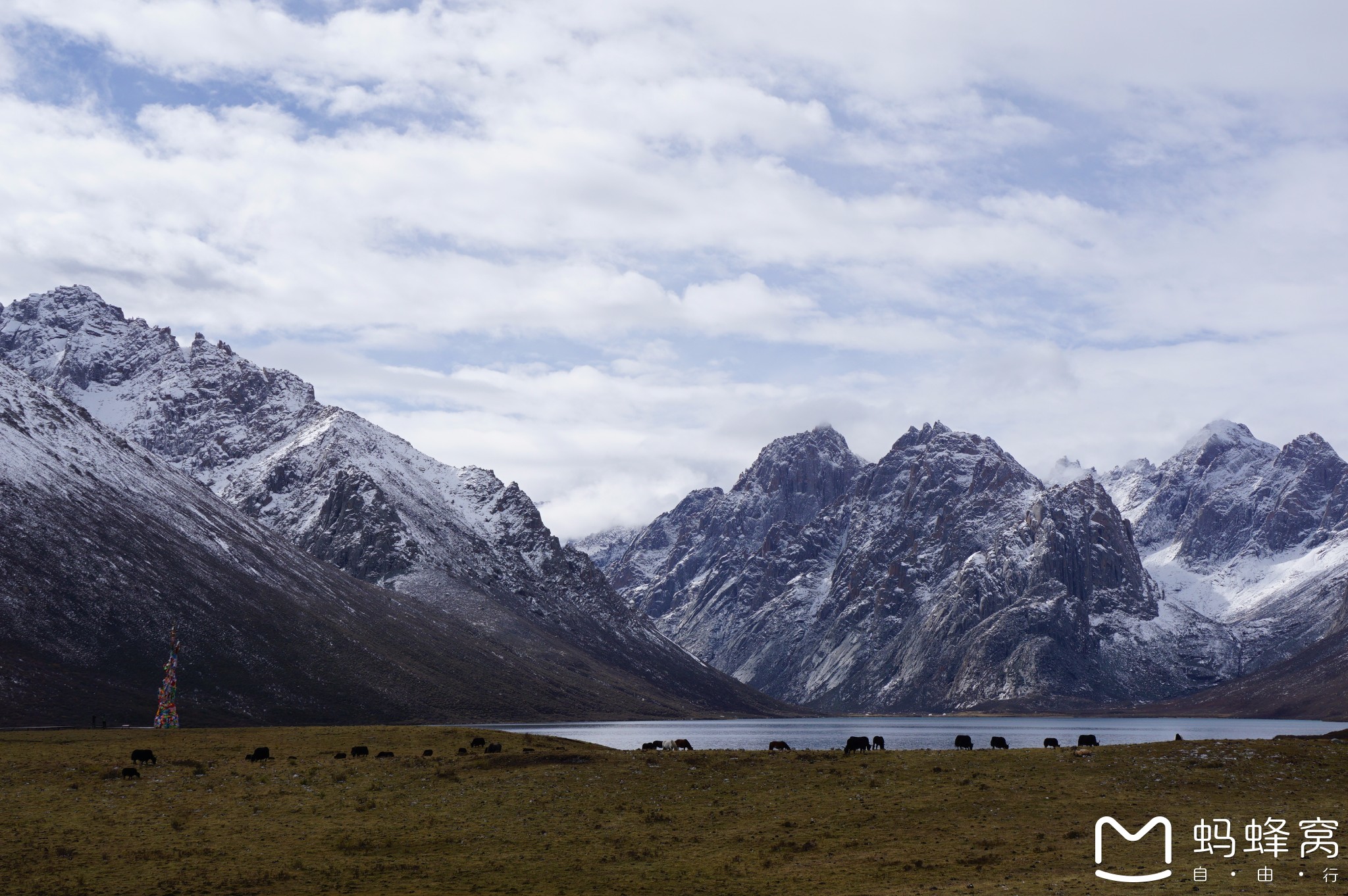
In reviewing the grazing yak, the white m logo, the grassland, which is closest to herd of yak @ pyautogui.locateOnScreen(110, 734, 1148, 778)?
Result: the grazing yak

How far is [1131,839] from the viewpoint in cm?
5703

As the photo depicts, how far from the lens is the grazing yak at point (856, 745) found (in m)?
81.4

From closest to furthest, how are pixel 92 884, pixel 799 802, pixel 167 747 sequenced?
pixel 92 884 < pixel 799 802 < pixel 167 747

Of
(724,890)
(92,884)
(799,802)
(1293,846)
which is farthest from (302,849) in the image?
(1293,846)

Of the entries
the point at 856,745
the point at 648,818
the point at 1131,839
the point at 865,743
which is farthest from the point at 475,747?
the point at 1131,839

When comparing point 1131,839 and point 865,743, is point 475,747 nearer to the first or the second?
point 865,743

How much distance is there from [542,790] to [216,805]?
1794 cm

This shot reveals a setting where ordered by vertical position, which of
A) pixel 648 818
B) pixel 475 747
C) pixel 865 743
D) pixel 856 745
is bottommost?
pixel 648 818

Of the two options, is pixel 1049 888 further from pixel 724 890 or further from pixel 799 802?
pixel 799 802

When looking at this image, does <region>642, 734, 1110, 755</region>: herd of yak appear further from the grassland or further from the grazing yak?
the grassland

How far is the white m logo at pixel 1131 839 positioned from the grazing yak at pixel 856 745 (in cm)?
2298

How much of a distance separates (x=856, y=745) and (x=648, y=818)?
92.1ft

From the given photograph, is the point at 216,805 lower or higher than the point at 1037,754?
lower

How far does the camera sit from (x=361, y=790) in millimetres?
71125
